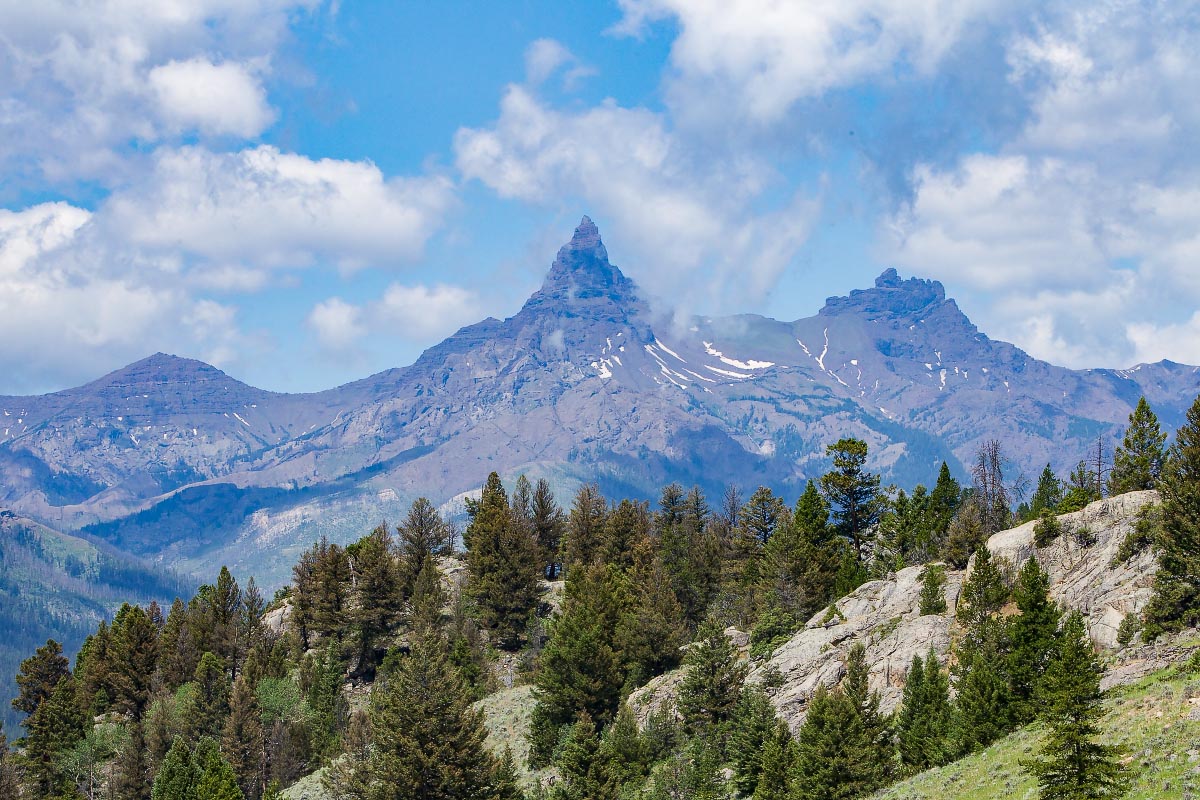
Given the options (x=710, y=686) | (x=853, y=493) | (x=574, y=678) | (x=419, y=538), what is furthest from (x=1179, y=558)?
(x=419, y=538)

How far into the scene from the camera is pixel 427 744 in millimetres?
60062

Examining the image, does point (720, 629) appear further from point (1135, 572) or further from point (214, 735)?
point (214, 735)

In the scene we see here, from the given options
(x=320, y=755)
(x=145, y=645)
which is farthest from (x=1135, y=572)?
(x=145, y=645)

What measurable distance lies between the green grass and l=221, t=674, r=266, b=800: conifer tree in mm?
61946

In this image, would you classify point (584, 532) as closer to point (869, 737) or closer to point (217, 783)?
point (217, 783)

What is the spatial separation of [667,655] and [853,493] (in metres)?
27.6

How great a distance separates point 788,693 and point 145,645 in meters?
79.6

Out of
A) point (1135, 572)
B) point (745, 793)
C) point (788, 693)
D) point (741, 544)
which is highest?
point (741, 544)

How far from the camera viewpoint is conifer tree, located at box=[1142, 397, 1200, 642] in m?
47.4

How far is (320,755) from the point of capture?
281 feet

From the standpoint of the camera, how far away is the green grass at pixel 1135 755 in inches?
1179

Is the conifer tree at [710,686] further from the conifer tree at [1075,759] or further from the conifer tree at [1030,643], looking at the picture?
the conifer tree at [1075,759]

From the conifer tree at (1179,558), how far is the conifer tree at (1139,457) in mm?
16668

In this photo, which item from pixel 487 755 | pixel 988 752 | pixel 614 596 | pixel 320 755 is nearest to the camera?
pixel 988 752
